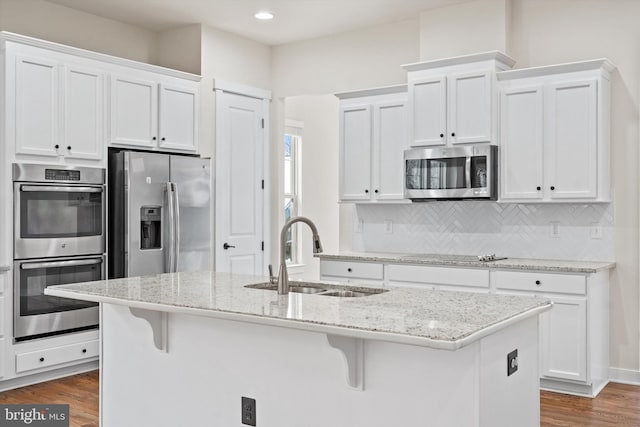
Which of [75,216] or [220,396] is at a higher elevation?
[75,216]

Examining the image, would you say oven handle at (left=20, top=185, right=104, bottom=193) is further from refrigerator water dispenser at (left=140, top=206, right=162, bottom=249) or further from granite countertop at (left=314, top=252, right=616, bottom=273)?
granite countertop at (left=314, top=252, right=616, bottom=273)

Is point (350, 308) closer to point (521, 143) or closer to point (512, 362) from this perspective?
point (512, 362)

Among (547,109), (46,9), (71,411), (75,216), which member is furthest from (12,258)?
(547,109)

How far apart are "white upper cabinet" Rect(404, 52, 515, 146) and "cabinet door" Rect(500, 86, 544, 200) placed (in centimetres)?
10

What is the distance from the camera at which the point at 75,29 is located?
17.3ft

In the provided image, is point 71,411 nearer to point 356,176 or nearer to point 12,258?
point 12,258

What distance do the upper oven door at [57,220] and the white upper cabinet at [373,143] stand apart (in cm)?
212

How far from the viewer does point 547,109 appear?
177 inches

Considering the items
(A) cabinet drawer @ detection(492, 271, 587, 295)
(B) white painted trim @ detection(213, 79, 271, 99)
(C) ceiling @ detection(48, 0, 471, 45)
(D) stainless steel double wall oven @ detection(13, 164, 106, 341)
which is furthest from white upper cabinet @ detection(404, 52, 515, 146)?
(D) stainless steel double wall oven @ detection(13, 164, 106, 341)

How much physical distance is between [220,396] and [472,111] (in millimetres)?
3025

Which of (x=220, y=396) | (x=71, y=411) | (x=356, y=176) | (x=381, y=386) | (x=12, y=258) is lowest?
(x=71, y=411)

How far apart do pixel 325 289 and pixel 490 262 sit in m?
1.98

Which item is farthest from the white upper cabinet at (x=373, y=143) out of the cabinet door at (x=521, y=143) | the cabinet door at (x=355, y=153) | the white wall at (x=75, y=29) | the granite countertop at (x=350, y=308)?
the granite countertop at (x=350, y=308)

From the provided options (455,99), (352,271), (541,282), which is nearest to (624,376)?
(541,282)
